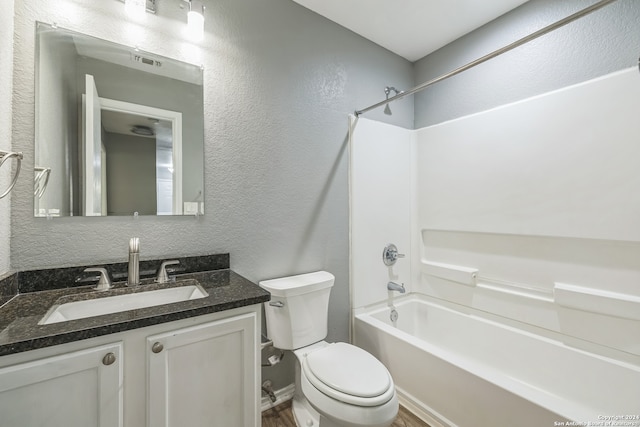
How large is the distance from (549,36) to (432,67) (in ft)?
2.68

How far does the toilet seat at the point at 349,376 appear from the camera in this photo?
1.14 meters

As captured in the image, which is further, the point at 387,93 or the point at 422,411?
the point at 387,93

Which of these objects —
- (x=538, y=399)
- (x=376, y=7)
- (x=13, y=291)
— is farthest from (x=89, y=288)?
(x=376, y=7)

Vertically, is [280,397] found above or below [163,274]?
below

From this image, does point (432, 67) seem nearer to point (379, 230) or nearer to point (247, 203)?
point (379, 230)

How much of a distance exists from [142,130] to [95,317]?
0.90 metres

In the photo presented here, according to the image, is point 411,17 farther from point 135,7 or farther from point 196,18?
point 135,7

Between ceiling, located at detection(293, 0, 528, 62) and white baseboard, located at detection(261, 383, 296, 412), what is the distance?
2548mm

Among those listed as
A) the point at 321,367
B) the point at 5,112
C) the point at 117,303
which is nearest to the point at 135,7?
the point at 5,112

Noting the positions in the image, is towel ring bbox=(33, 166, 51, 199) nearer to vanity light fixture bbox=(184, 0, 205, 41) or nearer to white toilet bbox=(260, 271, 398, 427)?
vanity light fixture bbox=(184, 0, 205, 41)

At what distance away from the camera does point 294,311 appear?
1.55 meters

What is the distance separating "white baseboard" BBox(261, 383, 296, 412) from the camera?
1.68 meters

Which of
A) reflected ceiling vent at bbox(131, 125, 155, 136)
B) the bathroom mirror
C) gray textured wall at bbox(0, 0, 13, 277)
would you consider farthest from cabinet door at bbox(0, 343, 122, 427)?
reflected ceiling vent at bbox(131, 125, 155, 136)

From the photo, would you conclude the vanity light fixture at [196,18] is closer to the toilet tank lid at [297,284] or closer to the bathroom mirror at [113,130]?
the bathroom mirror at [113,130]
